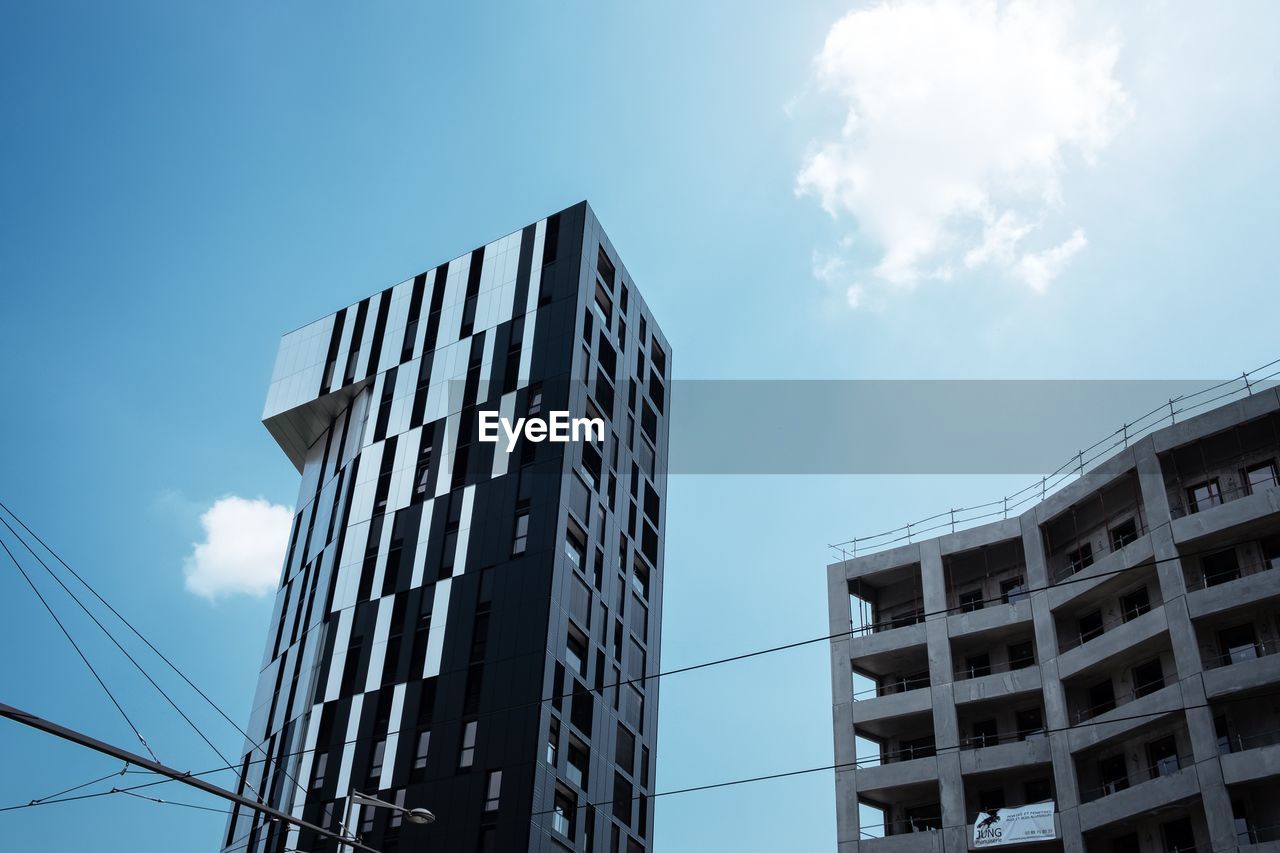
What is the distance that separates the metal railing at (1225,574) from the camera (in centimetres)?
4344

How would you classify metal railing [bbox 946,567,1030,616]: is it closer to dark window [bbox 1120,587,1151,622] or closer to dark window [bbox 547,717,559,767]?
dark window [bbox 1120,587,1151,622]

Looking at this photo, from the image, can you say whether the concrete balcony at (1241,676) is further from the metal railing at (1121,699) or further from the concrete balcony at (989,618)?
the concrete balcony at (989,618)

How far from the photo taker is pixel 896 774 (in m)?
→ 49.0

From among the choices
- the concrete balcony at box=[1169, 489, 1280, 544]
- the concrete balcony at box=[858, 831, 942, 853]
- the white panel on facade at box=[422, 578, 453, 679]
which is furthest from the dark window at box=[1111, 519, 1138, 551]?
the white panel on facade at box=[422, 578, 453, 679]

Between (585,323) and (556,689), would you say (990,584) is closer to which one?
(556,689)

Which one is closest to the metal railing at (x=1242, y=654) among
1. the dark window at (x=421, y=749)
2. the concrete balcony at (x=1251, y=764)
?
the concrete balcony at (x=1251, y=764)

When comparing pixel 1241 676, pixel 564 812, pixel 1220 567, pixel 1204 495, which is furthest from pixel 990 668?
pixel 564 812

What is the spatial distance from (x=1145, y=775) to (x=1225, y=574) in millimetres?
7787

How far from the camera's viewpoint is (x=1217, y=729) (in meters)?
41.6

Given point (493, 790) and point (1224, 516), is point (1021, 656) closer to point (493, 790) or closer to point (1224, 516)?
point (1224, 516)

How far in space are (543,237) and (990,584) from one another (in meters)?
32.1

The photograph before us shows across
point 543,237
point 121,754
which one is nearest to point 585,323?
point 543,237

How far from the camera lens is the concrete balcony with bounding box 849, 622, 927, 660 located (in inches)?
2037

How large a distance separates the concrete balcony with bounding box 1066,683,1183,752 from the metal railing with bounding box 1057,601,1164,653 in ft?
9.83
